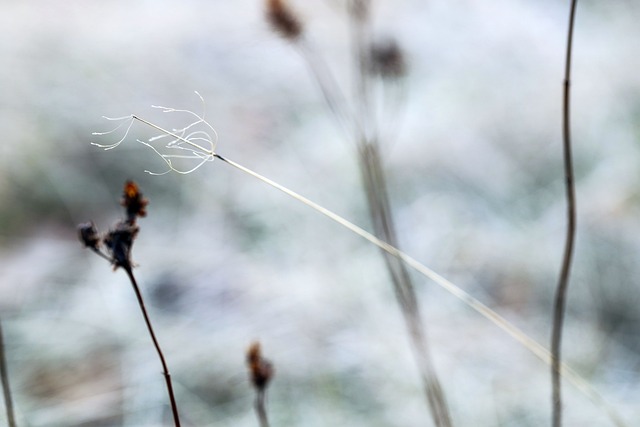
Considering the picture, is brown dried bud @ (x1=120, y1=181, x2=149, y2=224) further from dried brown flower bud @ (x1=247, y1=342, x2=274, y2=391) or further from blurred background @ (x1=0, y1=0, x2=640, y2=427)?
blurred background @ (x1=0, y1=0, x2=640, y2=427)

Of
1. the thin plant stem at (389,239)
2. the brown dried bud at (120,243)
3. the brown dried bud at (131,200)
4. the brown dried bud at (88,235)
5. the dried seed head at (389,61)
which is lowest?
the brown dried bud at (120,243)

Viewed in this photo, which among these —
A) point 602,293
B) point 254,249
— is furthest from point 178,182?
point 602,293

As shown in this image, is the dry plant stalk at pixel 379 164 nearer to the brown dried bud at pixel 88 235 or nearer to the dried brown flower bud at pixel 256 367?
the dried brown flower bud at pixel 256 367

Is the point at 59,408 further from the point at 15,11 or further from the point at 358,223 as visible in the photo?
the point at 15,11

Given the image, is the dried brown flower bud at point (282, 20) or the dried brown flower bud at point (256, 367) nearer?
the dried brown flower bud at point (256, 367)

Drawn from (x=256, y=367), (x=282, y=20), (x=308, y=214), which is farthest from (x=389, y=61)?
(x=256, y=367)

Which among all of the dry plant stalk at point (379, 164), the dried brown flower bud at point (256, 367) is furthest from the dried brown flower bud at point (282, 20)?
the dried brown flower bud at point (256, 367)

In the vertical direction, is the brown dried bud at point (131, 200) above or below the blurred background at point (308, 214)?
below

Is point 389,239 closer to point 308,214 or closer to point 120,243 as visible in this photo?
point 120,243
